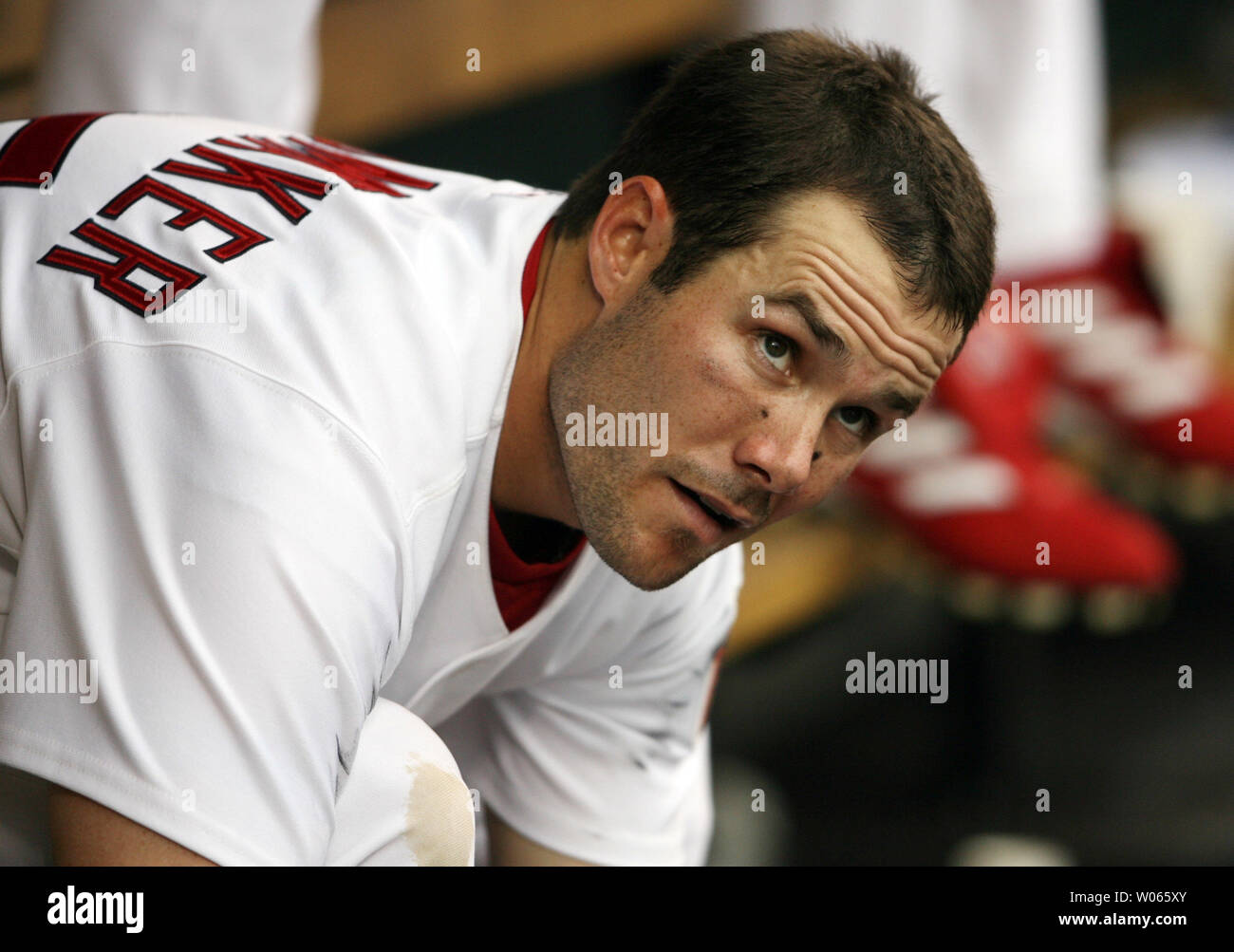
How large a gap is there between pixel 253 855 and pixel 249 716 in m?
0.05

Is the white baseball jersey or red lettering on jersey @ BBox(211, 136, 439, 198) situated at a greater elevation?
red lettering on jersey @ BBox(211, 136, 439, 198)

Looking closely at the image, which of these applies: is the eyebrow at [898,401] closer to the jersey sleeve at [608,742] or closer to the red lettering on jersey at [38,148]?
the jersey sleeve at [608,742]

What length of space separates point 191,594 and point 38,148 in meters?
0.26

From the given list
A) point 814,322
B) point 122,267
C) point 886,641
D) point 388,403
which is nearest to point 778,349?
point 814,322

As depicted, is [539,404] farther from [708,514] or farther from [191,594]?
[191,594]

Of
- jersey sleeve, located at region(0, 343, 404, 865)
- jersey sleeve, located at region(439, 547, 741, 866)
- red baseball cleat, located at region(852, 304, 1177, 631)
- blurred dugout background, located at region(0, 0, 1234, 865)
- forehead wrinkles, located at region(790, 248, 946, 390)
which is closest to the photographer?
jersey sleeve, located at region(0, 343, 404, 865)

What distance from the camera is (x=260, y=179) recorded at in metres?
0.62

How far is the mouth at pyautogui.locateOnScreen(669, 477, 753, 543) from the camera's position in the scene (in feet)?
2.00

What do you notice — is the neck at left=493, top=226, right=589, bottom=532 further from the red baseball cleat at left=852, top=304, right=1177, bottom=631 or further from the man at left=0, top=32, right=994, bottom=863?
the red baseball cleat at left=852, top=304, right=1177, bottom=631

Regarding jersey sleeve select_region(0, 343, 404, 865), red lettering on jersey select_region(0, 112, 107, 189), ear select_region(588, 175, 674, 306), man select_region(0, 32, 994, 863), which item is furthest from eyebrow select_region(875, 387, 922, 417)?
red lettering on jersey select_region(0, 112, 107, 189)

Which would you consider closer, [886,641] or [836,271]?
[836,271]

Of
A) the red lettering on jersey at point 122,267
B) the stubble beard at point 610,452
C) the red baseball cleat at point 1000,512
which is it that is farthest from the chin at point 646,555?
the red baseball cleat at point 1000,512

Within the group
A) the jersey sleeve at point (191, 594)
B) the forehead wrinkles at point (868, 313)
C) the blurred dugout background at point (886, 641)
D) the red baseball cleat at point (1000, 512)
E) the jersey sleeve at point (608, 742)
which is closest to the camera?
the jersey sleeve at point (191, 594)

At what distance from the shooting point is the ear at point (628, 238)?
2.02 feet
